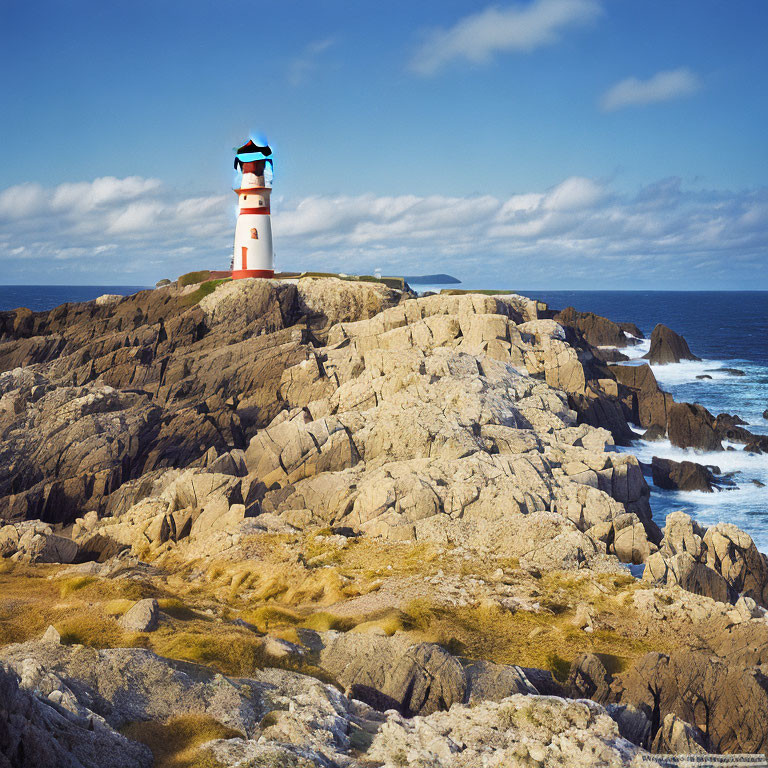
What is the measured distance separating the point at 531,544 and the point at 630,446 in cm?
2627

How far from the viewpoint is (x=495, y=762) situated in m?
12.5

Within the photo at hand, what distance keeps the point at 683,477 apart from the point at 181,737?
125 ft

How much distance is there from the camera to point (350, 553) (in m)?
28.2

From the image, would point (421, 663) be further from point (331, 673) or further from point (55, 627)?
point (55, 627)

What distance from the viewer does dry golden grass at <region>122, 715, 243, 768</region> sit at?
12.0 metres

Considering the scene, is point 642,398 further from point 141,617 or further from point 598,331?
point 141,617

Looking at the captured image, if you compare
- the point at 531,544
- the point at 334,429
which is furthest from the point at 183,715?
the point at 334,429

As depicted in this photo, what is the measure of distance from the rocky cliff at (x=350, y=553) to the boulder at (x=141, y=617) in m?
0.11

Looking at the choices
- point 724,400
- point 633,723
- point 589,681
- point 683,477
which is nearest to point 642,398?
point 724,400

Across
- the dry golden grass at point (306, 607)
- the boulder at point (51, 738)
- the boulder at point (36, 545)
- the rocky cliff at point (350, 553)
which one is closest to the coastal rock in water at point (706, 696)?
the rocky cliff at point (350, 553)

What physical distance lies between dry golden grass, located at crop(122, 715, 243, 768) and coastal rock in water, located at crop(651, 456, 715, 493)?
3662 cm

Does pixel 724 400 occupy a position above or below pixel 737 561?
above

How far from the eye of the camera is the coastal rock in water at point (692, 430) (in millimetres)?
51000

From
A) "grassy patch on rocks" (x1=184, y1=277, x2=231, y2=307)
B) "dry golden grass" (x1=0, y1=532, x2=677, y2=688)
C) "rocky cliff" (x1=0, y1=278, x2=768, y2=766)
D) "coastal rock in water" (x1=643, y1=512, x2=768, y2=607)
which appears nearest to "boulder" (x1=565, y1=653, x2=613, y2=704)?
"rocky cliff" (x1=0, y1=278, x2=768, y2=766)
